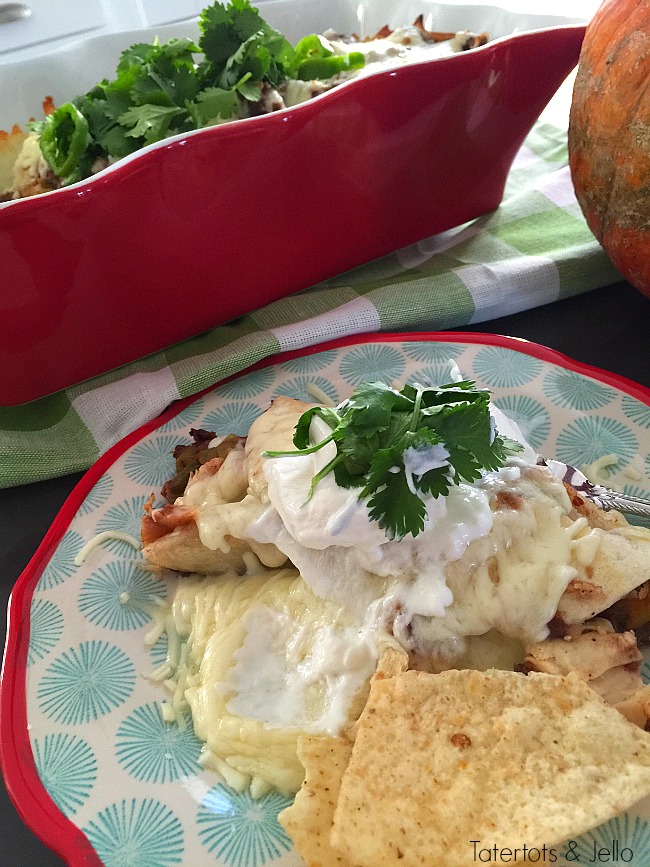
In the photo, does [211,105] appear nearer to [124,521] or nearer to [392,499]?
[124,521]

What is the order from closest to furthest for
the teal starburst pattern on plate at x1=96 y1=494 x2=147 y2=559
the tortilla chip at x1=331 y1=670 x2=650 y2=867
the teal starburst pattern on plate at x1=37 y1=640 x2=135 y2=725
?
the tortilla chip at x1=331 y1=670 x2=650 y2=867
the teal starburst pattern on plate at x1=37 y1=640 x2=135 y2=725
the teal starburst pattern on plate at x1=96 y1=494 x2=147 y2=559

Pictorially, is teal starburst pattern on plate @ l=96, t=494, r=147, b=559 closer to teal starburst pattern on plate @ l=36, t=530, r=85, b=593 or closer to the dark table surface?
teal starburst pattern on plate @ l=36, t=530, r=85, b=593

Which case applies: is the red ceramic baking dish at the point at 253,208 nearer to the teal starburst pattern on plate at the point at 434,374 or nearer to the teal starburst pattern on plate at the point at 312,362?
the teal starburst pattern on plate at the point at 312,362

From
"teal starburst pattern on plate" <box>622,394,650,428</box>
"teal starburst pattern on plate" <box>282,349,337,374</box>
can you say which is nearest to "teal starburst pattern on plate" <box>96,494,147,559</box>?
"teal starburst pattern on plate" <box>282,349,337,374</box>

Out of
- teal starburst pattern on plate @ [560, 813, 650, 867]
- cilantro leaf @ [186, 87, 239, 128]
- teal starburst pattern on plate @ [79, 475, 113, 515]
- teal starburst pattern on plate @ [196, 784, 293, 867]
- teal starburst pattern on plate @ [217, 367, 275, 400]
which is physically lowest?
teal starburst pattern on plate @ [560, 813, 650, 867]

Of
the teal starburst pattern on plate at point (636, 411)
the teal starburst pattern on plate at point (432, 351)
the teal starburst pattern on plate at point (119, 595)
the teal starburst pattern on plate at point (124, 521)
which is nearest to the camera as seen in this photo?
the teal starburst pattern on plate at point (119, 595)

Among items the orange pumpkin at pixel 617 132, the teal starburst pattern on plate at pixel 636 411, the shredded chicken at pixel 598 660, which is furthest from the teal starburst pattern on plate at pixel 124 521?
the orange pumpkin at pixel 617 132
